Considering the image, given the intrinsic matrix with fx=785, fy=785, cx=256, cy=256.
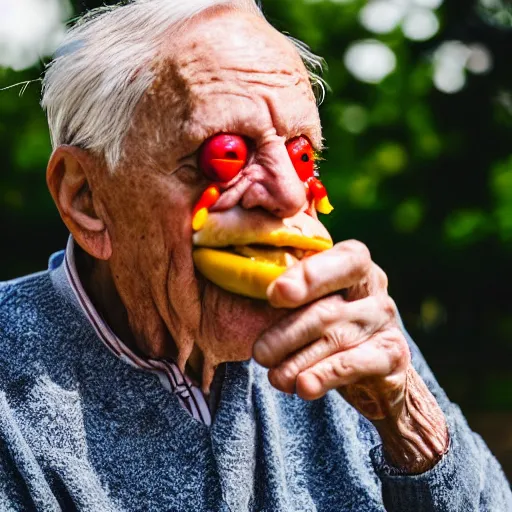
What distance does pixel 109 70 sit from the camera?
2049 millimetres

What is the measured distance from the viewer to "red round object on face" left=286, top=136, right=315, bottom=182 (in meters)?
2.05

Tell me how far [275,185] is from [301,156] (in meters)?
0.19

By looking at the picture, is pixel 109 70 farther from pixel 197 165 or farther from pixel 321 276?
pixel 321 276

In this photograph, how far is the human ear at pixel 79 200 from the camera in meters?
2.12

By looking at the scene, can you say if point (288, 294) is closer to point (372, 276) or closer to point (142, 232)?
point (372, 276)

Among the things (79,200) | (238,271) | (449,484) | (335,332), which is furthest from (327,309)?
(79,200)

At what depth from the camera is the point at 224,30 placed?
203cm

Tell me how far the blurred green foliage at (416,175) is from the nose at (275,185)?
5828mm

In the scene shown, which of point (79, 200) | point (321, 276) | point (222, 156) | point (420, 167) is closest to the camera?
point (321, 276)

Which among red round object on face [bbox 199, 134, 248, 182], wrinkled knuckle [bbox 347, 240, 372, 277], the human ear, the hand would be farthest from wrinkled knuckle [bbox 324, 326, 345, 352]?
the human ear

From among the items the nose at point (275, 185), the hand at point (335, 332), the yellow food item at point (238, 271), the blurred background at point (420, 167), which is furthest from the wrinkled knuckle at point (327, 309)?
the blurred background at point (420, 167)

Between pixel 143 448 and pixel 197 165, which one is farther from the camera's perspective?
pixel 143 448

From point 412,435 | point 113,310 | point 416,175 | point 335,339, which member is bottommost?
point 416,175

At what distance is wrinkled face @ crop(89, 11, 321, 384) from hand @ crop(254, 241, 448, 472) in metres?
0.23
